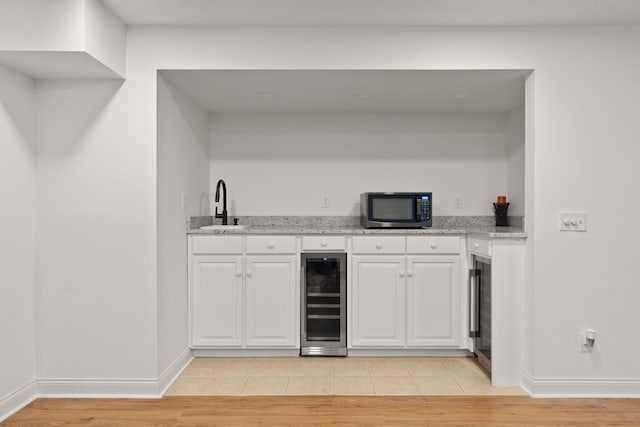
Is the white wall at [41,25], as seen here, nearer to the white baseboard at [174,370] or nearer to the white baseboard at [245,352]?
the white baseboard at [174,370]

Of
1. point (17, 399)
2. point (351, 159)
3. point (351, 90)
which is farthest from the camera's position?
point (351, 159)

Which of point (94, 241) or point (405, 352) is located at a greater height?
point (94, 241)

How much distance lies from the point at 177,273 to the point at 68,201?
824 millimetres

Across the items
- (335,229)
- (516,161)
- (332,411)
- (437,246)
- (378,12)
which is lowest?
(332,411)

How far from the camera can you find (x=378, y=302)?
11.0ft

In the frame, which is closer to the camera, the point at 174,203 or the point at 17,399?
the point at 17,399

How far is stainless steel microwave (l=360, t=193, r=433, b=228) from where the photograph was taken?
3.51 meters

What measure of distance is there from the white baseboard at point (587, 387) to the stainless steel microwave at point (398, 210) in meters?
1.36

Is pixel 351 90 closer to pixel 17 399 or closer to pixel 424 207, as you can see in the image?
pixel 424 207

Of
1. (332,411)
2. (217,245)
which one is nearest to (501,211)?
(332,411)

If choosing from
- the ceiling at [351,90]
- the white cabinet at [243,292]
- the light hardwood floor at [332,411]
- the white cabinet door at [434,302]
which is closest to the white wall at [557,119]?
the ceiling at [351,90]

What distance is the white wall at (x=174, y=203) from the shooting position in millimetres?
2803

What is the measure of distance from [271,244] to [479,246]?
58.3 inches

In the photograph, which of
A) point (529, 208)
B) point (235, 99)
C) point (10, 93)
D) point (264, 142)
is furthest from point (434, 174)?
point (10, 93)
